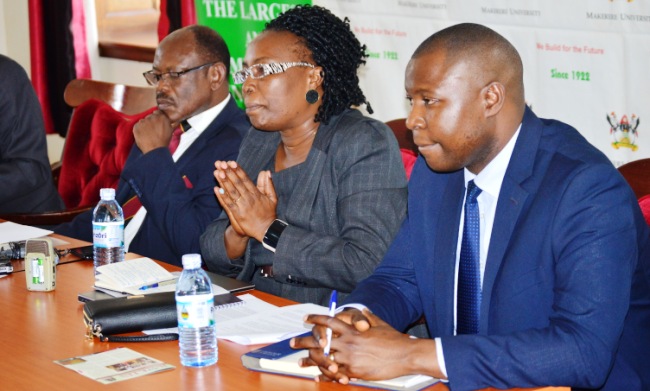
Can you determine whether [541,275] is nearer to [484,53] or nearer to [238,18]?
[484,53]

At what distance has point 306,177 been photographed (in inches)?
107

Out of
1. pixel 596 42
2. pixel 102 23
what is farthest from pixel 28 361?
pixel 102 23

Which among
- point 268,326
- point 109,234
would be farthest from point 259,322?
point 109,234

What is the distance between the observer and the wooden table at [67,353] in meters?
1.79

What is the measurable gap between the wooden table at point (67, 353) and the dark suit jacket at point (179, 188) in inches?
21.9

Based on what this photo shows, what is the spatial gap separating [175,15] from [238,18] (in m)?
0.57

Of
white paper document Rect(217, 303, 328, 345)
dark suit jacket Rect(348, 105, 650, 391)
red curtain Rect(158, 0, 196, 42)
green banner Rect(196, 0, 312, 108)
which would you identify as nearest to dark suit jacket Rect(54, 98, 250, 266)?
white paper document Rect(217, 303, 328, 345)

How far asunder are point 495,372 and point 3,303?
136 cm

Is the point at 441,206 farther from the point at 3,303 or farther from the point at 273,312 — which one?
the point at 3,303

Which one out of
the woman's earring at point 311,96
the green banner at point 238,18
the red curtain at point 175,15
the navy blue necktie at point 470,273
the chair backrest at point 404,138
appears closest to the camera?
the navy blue necktie at point 470,273

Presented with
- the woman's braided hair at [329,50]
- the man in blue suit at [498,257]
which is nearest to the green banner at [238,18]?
the woman's braided hair at [329,50]

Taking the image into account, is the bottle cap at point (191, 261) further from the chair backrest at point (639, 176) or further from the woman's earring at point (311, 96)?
the chair backrest at point (639, 176)

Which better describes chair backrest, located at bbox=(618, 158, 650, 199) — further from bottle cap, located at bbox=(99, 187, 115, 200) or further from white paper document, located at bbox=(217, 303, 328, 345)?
bottle cap, located at bbox=(99, 187, 115, 200)

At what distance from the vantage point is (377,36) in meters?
4.28
